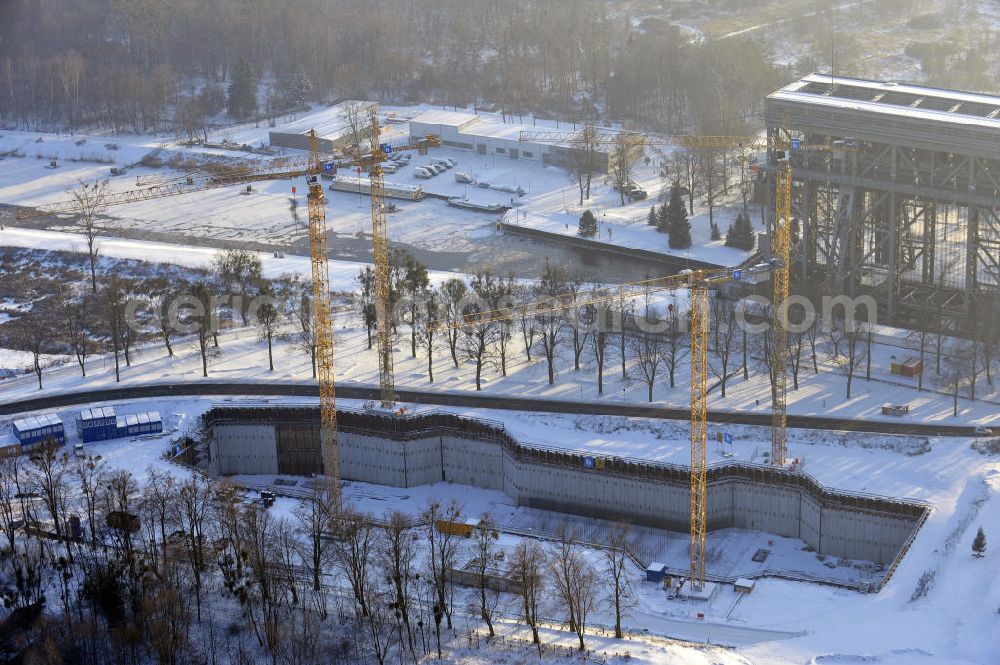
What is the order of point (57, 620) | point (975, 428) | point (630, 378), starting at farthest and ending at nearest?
point (630, 378) → point (975, 428) → point (57, 620)

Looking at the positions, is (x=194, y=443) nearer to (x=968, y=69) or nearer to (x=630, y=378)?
(x=630, y=378)

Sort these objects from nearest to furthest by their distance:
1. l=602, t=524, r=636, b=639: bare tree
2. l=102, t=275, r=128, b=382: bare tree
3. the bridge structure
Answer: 1. l=602, t=524, r=636, b=639: bare tree
2. the bridge structure
3. l=102, t=275, r=128, b=382: bare tree

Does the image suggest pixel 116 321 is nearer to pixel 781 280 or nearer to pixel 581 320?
pixel 581 320

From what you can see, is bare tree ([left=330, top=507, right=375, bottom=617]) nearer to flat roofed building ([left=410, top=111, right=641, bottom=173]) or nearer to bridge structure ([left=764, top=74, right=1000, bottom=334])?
bridge structure ([left=764, top=74, right=1000, bottom=334])

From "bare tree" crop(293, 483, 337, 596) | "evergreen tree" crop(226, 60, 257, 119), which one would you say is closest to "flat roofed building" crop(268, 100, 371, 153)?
"evergreen tree" crop(226, 60, 257, 119)

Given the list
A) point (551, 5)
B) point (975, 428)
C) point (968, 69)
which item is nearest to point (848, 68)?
point (968, 69)

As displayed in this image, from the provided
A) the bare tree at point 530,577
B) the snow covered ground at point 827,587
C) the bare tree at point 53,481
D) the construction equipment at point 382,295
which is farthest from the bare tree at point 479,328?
the bare tree at point 53,481
